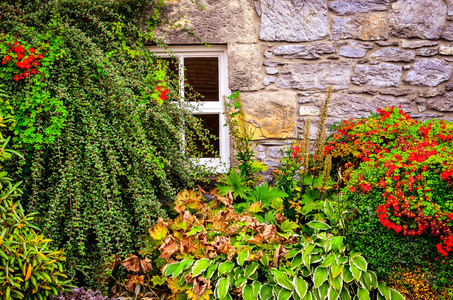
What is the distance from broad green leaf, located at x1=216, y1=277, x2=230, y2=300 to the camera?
201cm

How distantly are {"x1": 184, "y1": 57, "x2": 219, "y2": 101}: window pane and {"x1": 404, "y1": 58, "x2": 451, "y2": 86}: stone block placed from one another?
1.86 m

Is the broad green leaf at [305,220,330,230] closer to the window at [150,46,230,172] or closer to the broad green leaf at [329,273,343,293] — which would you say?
the broad green leaf at [329,273,343,293]

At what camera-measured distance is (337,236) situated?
89.0 inches

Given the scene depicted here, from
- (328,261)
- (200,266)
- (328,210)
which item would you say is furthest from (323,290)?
(200,266)

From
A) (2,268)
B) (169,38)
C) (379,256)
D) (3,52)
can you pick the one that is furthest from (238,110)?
(2,268)

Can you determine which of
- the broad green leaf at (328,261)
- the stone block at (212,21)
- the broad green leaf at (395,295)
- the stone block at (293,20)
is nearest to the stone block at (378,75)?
the stone block at (293,20)

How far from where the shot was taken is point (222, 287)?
2049mm

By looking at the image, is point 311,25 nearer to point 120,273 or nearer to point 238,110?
point 238,110

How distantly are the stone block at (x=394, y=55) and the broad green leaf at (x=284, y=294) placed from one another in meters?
2.27

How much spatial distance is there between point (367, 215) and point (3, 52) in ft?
8.89

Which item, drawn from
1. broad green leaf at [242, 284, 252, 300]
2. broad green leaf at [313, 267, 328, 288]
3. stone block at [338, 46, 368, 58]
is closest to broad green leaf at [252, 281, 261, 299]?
broad green leaf at [242, 284, 252, 300]

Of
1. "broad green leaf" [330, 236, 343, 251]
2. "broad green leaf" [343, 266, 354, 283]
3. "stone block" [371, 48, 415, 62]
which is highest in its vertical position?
"stone block" [371, 48, 415, 62]

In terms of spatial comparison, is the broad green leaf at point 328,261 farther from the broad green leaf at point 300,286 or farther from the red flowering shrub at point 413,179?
the red flowering shrub at point 413,179

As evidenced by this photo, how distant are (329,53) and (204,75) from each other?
3.96 feet
